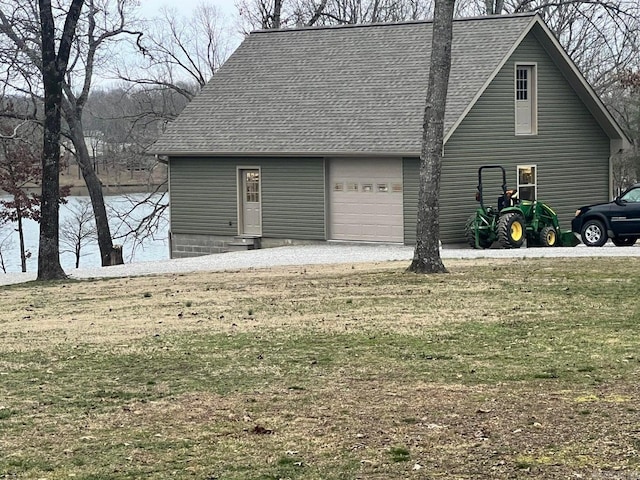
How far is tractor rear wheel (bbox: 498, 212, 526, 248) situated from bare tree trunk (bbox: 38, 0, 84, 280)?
34.0ft

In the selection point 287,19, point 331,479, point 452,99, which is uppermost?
point 287,19

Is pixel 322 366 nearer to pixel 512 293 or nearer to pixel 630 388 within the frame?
pixel 630 388

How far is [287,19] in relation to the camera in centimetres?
4919

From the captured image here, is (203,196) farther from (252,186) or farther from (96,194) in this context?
(96,194)

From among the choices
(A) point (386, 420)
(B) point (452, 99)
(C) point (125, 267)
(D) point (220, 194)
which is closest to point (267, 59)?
(D) point (220, 194)

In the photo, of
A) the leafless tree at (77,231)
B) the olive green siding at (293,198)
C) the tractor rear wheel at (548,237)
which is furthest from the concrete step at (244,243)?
the leafless tree at (77,231)

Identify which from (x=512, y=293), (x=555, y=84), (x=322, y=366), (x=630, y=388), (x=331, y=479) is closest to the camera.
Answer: (x=331, y=479)

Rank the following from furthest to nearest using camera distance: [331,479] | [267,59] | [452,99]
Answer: [267,59]
[452,99]
[331,479]

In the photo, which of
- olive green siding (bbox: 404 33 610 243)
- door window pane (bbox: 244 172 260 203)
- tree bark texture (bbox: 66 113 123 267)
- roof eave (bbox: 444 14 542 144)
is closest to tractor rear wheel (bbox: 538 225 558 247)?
olive green siding (bbox: 404 33 610 243)

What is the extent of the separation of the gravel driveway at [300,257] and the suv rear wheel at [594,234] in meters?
1.38

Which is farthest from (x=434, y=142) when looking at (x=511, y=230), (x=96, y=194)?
(x=96, y=194)

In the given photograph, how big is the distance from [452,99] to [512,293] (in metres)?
15.1

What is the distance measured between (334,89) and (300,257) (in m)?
7.96

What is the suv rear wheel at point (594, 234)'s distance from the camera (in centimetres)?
2812
